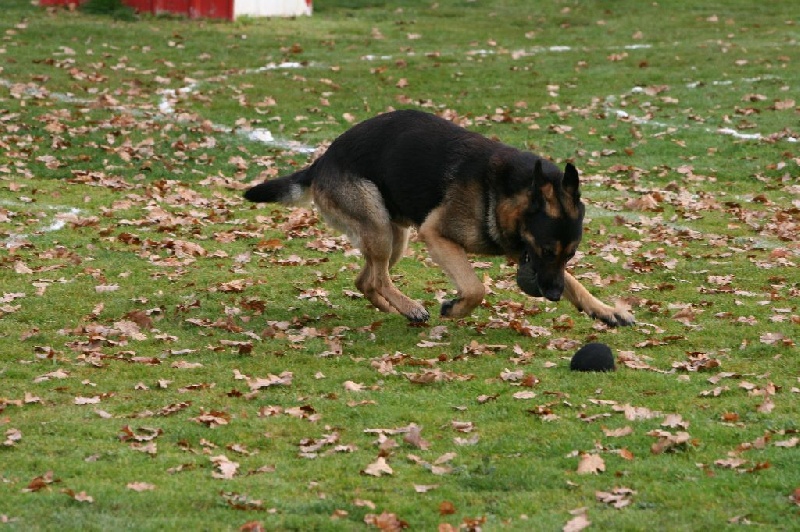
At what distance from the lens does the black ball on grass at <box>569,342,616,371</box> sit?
31.6 ft

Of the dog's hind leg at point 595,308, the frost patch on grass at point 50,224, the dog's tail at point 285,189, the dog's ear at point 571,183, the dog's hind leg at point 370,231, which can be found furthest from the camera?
the frost patch on grass at point 50,224

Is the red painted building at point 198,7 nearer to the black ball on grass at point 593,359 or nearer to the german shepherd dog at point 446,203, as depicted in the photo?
the german shepherd dog at point 446,203

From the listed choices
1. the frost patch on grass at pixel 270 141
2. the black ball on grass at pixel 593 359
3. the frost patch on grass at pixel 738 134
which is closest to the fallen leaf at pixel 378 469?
the black ball on grass at pixel 593 359

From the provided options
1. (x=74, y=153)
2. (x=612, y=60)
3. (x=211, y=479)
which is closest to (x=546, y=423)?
(x=211, y=479)

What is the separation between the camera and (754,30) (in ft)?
99.7

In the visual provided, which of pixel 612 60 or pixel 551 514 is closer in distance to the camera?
pixel 551 514

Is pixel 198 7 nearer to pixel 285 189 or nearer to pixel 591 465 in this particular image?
pixel 285 189

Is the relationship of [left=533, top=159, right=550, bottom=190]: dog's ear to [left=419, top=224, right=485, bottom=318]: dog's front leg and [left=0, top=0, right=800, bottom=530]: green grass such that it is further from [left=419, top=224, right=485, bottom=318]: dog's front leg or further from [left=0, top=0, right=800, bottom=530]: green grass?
[left=0, top=0, right=800, bottom=530]: green grass

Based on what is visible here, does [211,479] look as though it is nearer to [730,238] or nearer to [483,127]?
[730,238]

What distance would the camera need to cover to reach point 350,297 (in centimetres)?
1260

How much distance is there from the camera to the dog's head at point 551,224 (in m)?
10.2

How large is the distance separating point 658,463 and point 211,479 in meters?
2.72

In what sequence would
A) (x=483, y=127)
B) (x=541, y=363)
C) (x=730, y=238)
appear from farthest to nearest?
(x=483, y=127)
(x=730, y=238)
(x=541, y=363)

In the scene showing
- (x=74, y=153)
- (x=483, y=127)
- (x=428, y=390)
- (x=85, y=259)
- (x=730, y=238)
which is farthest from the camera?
(x=483, y=127)
